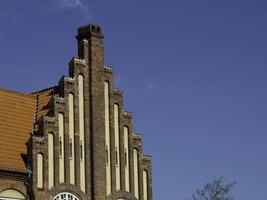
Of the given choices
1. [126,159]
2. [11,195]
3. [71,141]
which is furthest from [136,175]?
[11,195]

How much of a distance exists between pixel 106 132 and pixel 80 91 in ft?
10.2

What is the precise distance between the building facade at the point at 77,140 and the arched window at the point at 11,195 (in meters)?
0.06

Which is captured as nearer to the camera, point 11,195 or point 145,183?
point 11,195

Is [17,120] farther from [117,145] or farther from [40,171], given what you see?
[117,145]

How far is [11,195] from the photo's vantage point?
45.8m

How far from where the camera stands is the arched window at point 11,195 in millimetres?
45406

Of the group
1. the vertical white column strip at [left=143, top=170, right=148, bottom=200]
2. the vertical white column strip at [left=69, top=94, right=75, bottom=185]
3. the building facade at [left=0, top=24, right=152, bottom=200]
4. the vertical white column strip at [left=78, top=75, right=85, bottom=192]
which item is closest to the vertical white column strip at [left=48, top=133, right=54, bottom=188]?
the building facade at [left=0, top=24, right=152, bottom=200]

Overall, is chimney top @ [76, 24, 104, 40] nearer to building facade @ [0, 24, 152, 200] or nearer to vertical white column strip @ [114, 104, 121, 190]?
building facade @ [0, 24, 152, 200]

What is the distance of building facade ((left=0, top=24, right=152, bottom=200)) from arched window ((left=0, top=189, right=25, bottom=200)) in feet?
0.18

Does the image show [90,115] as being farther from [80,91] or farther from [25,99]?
[25,99]

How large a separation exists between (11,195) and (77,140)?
594cm

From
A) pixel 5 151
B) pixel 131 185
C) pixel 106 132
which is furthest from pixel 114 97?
pixel 5 151

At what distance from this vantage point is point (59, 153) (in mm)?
48344

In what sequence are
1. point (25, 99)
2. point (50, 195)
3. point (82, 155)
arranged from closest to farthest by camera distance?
point (50, 195) → point (82, 155) → point (25, 99)
